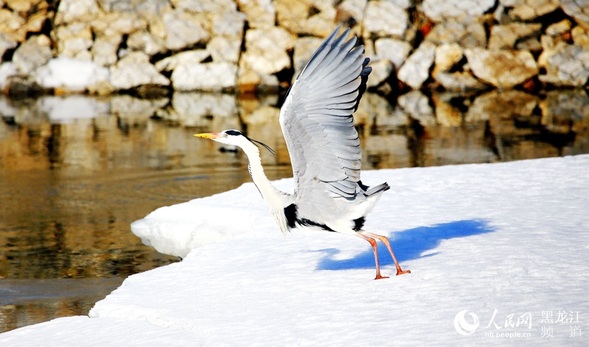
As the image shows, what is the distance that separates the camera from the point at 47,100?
71.6 ft

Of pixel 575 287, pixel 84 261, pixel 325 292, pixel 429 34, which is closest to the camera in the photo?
pixel 575 287

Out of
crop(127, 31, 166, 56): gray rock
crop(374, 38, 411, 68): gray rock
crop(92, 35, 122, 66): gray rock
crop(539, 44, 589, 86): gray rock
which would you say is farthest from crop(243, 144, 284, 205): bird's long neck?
crop(92, 35, 122, 66): gray rock

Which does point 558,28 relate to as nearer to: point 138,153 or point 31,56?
point 138,153

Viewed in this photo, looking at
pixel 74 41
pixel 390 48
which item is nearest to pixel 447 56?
pixel 390 48

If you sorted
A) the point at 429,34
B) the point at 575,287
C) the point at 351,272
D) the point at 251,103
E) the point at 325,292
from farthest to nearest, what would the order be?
the point at 429,34 → the point at 251,103 → the point at 351,272 → the point at 325,292 → the point at 575,287

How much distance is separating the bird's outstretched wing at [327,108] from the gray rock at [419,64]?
16270 millimetres

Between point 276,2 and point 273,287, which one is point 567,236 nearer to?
point 273,287

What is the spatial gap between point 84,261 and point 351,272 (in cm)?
320

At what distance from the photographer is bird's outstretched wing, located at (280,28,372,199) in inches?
233

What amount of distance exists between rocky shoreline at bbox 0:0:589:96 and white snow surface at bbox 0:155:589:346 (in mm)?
13403

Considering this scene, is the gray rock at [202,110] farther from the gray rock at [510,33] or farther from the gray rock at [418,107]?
the gray rock at [510,33]

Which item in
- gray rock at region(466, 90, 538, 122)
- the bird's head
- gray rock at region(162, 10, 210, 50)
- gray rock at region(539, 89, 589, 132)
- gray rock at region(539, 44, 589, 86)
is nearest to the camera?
the bird's head

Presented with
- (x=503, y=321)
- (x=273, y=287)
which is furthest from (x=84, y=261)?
(x=503, y=321)

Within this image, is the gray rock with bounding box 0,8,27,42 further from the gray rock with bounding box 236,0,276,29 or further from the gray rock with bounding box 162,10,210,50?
the gray rock with bounding box 236,0,276,29
